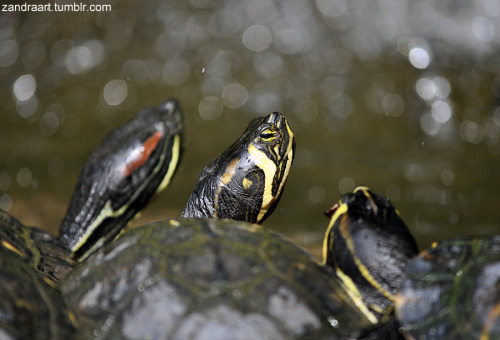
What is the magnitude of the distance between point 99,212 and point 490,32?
549cm

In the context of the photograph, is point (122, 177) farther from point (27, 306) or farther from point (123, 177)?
point (27, 306)

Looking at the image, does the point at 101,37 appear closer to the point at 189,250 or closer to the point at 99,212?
the point at 99,212

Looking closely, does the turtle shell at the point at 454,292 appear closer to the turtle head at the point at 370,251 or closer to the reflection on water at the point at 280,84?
the turtle head at the point at 370,251

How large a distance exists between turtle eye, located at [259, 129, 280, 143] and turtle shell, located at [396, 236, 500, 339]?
957 millimetres

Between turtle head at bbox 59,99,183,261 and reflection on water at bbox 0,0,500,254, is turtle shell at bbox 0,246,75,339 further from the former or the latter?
reflection on water at bbox 0,0,500,254

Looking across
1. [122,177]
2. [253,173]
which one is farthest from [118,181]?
[253,173]

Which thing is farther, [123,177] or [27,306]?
[123,177]

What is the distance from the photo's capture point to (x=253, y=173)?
2809 mm

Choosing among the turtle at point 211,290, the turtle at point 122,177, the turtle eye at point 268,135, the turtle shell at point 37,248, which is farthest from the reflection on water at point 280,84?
the turtle at point 211,290

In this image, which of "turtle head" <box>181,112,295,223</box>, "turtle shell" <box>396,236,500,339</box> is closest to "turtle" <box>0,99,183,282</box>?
"turtle head" <box>181,112,295,223</box>

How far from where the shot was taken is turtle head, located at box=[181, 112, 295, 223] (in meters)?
2.78

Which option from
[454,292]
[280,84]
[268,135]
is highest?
[280,84]

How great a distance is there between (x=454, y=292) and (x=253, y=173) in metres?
1.16

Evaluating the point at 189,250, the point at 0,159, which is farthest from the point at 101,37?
the point at 189,250
